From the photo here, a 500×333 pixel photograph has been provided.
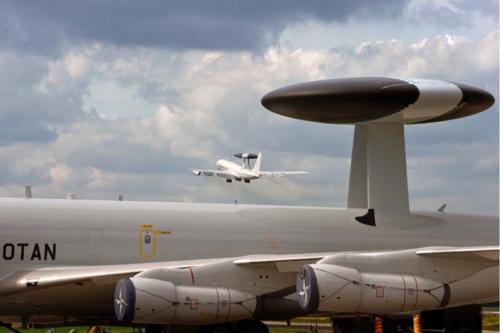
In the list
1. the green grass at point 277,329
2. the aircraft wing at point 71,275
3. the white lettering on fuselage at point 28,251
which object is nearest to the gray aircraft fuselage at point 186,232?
the white lettering on fuselage at point 28,251

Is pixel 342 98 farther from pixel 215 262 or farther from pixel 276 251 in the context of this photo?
pixel 215 262

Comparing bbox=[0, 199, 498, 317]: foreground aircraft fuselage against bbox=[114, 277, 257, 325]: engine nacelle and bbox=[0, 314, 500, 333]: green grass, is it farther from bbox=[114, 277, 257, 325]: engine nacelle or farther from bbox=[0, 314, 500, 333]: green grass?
bbox=[0, 314, 500, 333]: green grass

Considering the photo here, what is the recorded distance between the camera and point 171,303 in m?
24.0

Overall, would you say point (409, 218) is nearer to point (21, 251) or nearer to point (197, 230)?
point (197, 230)

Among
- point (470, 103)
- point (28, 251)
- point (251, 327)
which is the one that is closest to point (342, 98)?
point (470, 103)

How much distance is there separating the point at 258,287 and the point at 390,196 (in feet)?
21.8

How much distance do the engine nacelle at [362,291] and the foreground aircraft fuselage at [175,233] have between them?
2.67m

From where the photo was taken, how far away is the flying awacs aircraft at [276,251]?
80.0ft

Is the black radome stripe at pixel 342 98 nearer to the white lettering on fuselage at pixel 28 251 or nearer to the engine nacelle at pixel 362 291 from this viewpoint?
the engine nacelle at pixel 362 291

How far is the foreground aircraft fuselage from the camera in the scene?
86.4ft

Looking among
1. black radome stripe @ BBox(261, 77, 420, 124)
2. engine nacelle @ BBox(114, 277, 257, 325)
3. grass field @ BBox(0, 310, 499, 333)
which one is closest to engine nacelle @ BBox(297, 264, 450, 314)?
engine nacelle @ BBox(114, 277, 257, 325)

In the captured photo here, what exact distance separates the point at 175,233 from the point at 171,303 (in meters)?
3.90

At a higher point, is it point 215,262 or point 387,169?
point 387,169

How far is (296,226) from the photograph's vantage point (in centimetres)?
2902
